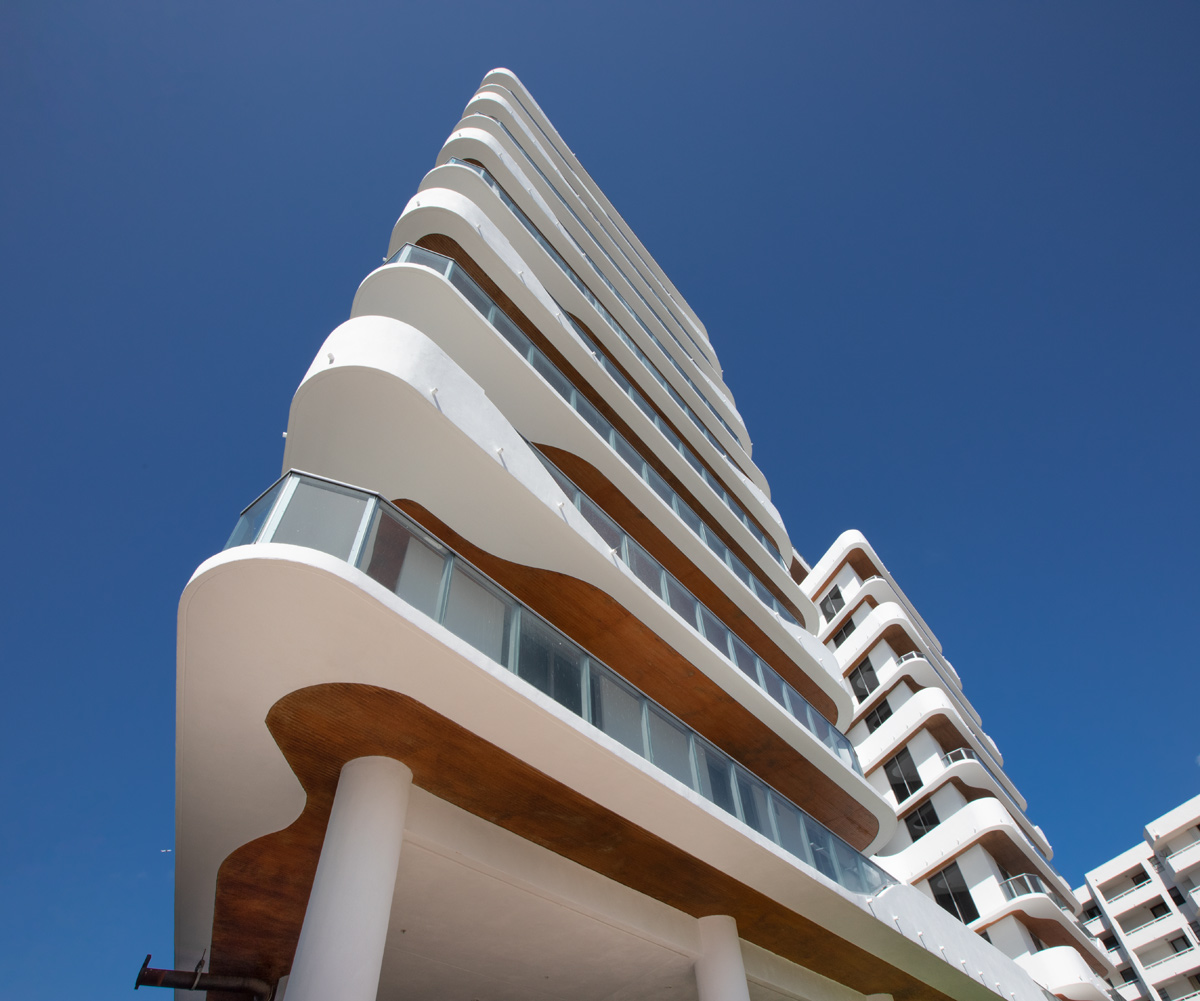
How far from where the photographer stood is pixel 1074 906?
2592 centimetres

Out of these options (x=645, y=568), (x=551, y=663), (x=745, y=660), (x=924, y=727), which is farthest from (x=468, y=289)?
(x=924, y=727)

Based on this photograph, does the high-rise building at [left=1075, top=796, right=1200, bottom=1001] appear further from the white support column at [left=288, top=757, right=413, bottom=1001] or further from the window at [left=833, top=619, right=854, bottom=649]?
the white support column at [left=288, top=757, right=413, bottom=1001]

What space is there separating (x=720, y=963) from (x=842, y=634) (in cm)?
2377

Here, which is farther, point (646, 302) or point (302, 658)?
point (646, 302)

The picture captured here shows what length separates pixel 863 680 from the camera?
29.3m

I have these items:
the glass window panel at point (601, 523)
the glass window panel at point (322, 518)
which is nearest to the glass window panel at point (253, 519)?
the glass window panel at point (322, 518)

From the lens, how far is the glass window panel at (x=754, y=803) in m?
9.99

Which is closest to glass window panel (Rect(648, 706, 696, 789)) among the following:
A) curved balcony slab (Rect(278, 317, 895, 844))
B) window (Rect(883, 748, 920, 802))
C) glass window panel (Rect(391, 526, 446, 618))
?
curved balcony slab (Rect(278, 317, 895, 844))

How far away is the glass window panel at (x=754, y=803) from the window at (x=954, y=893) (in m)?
14.2

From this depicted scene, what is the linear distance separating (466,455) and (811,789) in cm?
1089

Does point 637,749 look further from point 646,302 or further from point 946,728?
point 646,302

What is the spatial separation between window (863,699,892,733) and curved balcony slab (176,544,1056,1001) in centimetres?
1802

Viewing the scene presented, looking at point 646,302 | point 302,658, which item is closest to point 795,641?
point 302,658

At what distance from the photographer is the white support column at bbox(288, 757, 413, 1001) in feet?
19.7
